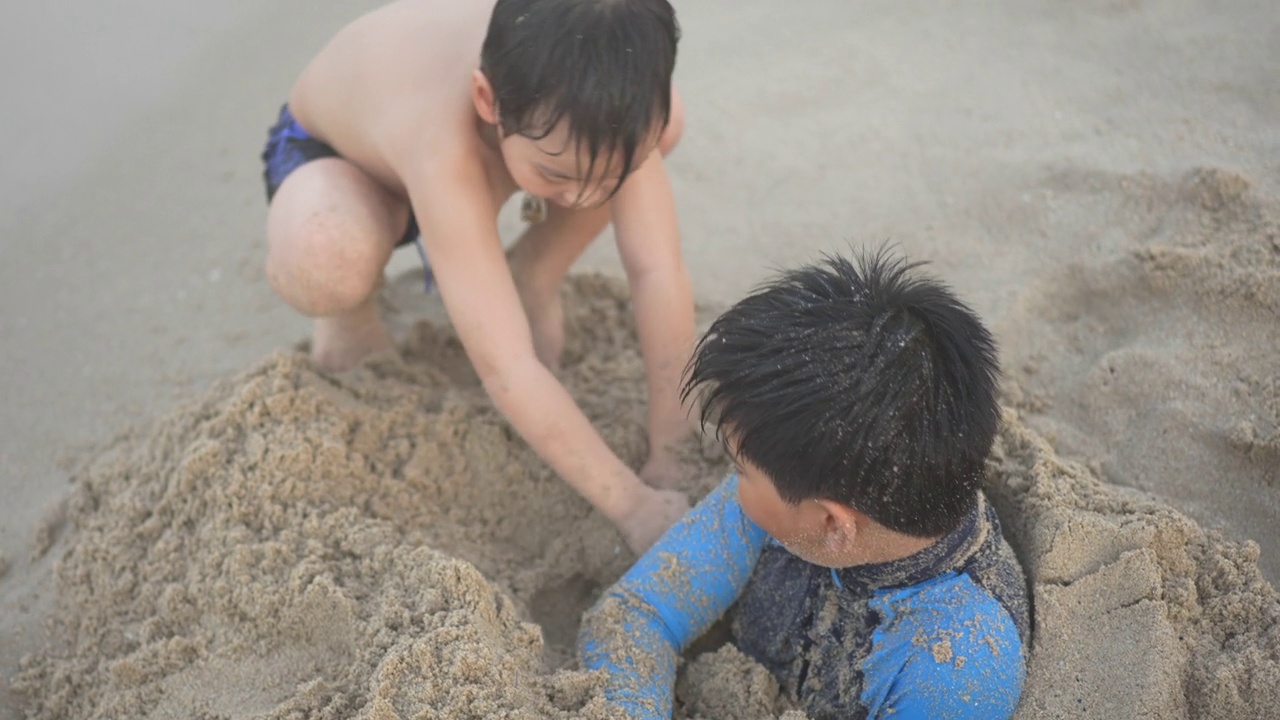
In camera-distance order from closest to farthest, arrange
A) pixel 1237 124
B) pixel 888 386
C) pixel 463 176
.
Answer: pixel 888 386, pixel 463 176, pixel 1237 124

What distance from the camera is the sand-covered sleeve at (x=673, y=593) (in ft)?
4.97

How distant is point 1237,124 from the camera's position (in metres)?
2.31

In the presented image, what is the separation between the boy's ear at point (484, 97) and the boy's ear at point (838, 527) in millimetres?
820

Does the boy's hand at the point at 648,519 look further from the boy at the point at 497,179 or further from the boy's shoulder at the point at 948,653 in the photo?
the boy's shoulder at the point at 948,653

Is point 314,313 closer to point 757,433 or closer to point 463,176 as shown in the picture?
point 463,176

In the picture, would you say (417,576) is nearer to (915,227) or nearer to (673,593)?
(673,593)

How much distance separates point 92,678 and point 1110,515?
4.95 feet

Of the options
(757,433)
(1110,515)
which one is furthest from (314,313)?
(1110,515)

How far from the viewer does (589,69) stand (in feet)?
5.07

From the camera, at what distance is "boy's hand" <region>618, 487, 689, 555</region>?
1.75 metres

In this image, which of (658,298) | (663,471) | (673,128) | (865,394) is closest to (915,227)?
(673,128)

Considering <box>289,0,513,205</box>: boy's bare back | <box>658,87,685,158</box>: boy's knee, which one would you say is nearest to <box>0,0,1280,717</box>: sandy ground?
<box>658,87,685,158</box>: boy's knee

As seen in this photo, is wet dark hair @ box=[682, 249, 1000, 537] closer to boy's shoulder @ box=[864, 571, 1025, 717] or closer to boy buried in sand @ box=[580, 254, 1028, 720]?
boy buried in sand @ box=[580, 254, 1028, 720]

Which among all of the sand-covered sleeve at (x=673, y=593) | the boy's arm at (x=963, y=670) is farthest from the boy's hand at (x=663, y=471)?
the boy's arm at (x=963, y=670)
